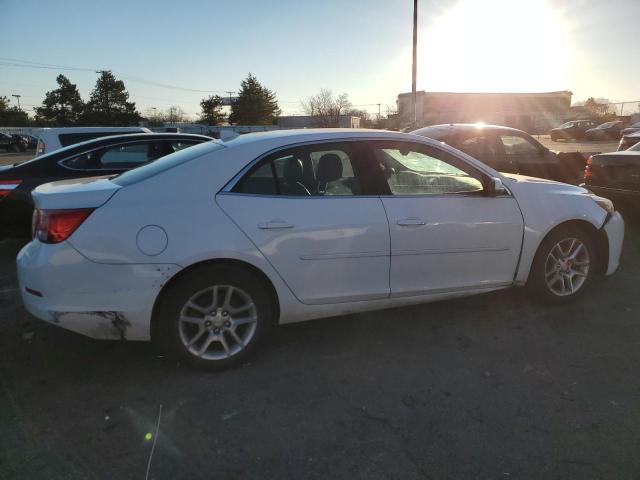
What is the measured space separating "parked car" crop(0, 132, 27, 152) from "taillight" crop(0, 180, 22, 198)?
3466cm

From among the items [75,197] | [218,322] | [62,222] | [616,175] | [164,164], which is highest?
[164,164]

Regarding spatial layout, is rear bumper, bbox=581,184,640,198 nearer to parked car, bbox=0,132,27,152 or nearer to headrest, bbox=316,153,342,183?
headrest, bbox=316,153,342,183

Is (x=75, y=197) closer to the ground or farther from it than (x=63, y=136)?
closer to the ground

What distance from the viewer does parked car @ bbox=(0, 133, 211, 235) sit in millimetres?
5285

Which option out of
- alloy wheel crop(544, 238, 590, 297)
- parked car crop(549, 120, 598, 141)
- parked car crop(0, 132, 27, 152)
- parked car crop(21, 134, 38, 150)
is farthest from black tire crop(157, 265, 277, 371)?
parked car crop(549, 120, 598, 141)

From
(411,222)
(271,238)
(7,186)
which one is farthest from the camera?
(7,186)

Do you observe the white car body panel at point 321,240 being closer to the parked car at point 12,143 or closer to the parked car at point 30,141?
the parked car at point 12,143

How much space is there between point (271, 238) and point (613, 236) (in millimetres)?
3243

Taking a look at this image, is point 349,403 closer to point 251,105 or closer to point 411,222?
point 411,222

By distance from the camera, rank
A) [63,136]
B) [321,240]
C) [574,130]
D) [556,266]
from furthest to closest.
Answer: [574,130]
[63,136]
[556,266]
[321,240]

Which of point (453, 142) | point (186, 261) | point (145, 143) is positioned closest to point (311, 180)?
point (186, 261)

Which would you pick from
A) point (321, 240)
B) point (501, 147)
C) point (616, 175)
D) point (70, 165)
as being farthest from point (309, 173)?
point (616, 175)

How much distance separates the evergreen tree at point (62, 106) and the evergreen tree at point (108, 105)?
1578 millimetres

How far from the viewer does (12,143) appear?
34219 mm
